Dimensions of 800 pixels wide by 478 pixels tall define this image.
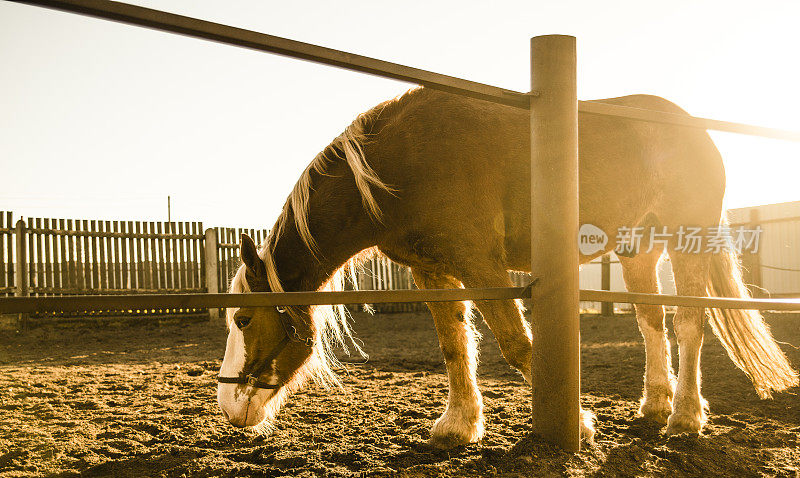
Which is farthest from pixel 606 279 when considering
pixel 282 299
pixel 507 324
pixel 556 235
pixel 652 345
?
pixel 282 299

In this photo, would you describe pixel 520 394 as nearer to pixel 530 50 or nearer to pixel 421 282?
pixel 421 282

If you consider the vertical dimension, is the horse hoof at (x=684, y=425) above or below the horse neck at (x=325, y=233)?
below

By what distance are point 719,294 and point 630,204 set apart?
1.02 metres

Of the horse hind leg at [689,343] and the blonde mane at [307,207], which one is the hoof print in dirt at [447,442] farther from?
the horse hind leg at [689,343]

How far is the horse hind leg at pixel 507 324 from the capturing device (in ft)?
7.67

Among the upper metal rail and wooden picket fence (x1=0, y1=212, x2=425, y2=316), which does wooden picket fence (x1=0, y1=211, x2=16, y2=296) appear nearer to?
wooden picket fence (x1=0, y1=212, x2=425, y2=316)

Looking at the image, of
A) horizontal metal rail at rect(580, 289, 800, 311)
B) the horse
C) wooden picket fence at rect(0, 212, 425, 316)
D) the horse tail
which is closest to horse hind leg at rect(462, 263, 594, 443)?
the horse

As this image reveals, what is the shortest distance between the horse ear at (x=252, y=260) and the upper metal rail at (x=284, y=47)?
117cm

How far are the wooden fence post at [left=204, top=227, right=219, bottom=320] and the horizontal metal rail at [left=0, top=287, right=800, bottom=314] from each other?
9.99m

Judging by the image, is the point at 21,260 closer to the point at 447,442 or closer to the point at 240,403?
the point at 240,403

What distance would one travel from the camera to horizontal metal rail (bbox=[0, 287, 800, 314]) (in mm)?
1279

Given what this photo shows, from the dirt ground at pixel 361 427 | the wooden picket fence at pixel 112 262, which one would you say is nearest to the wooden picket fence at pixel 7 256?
the wooden picket fence at pixel 112 262

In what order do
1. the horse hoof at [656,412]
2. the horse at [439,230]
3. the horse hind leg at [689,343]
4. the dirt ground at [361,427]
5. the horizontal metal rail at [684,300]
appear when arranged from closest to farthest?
Result: the horizontal metal rail at [684,300]
the dirt ground at [361,427]
the horse at [439,230]
the horse hind leg at [689,343]
the horse hoof at [656,412]

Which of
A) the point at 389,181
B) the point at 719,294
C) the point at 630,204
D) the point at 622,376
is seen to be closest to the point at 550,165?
the point at 389,181
